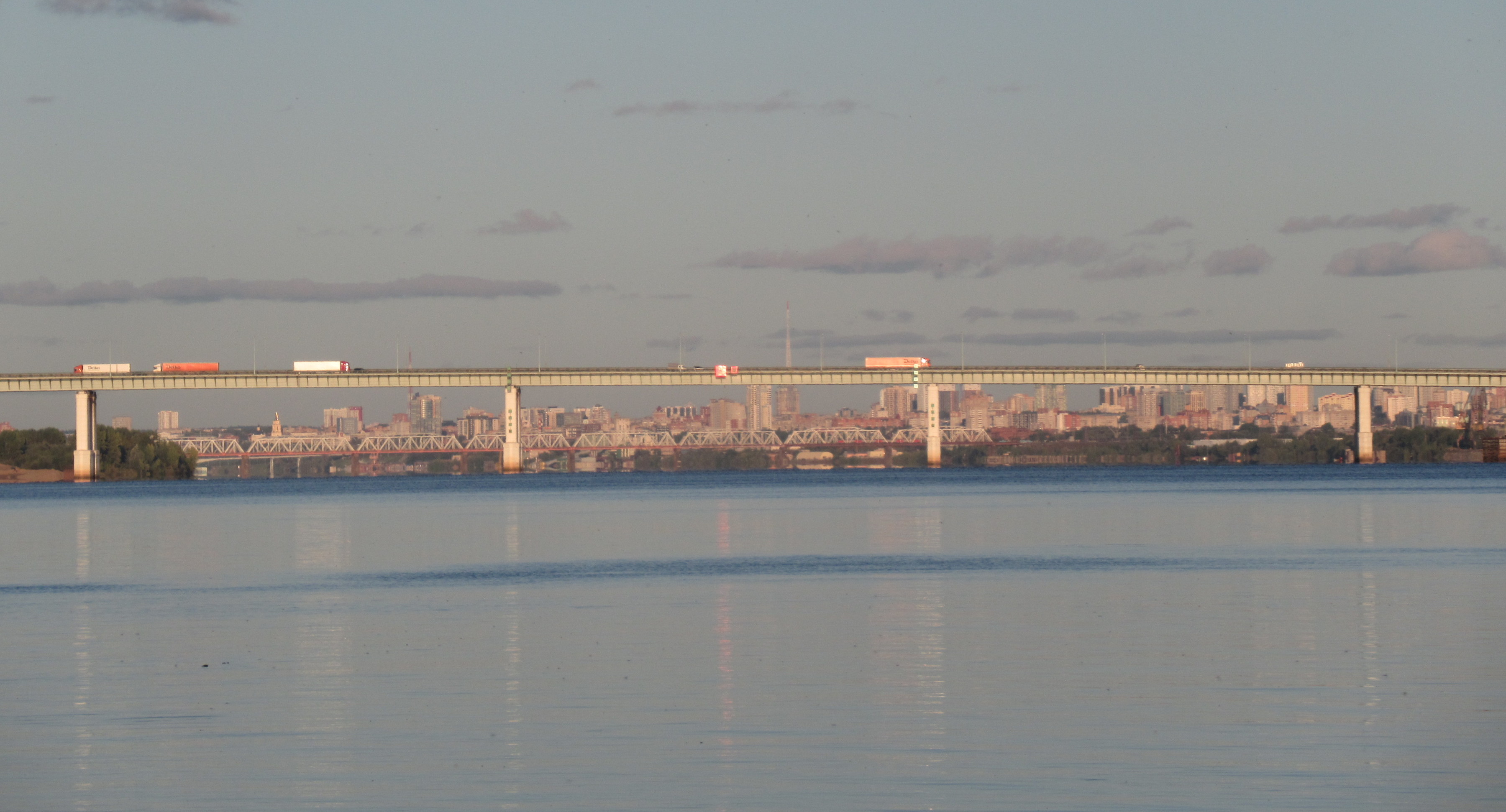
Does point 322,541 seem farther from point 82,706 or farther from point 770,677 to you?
point 770,677

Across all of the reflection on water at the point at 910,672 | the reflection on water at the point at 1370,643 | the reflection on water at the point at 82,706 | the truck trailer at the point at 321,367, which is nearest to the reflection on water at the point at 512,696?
the reflection on water at the point at 910,672

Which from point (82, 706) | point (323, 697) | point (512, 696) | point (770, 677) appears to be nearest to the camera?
point (82, 706)

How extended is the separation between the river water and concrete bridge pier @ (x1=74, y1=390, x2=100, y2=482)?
143233 millimetres

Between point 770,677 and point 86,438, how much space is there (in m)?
185

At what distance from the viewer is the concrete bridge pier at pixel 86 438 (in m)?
191

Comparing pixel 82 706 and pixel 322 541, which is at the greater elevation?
pixel 82 706

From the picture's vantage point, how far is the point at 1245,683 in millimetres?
21812

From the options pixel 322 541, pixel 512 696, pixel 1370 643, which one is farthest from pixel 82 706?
pixel 322 541

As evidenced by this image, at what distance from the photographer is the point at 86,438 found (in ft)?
632

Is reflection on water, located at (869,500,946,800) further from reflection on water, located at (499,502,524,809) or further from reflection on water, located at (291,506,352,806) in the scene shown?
reflection on water, located at (291,506,352,806)

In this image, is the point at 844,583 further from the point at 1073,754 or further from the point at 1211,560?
the point at 1073,754

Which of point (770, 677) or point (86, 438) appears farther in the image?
point (86, 438)

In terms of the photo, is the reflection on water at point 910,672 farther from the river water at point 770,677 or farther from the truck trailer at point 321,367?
the truck trailer at point 321,367

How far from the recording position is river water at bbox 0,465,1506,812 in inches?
632
